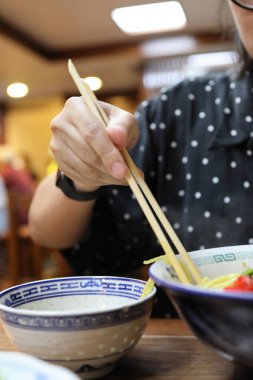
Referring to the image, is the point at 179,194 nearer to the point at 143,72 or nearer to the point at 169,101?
the point at 169,101

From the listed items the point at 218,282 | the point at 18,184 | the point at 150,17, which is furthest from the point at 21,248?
the point at 218,282

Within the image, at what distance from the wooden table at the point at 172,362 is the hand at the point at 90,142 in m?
0.24

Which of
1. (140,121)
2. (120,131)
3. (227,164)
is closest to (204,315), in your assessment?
(120,131)

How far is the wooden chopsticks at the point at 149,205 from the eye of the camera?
65cm

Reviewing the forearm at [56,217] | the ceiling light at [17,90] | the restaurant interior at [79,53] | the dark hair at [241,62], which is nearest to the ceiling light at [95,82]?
the restaurant interior at [79,53]

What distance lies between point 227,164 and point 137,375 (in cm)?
81

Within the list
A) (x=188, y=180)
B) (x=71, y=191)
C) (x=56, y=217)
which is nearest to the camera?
(x=71, y=191)

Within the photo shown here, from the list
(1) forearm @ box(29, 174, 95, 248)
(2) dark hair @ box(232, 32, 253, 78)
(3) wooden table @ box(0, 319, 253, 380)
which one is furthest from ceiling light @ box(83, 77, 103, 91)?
(3) wooden table @ box(0, 319, 253, 380)

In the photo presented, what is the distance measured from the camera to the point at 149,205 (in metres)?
0.74

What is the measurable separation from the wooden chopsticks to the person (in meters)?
0.39

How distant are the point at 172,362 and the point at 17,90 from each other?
8.00 m

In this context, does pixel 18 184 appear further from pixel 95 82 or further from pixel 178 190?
pixel 178 190

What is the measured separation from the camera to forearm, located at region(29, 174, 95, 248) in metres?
1.18

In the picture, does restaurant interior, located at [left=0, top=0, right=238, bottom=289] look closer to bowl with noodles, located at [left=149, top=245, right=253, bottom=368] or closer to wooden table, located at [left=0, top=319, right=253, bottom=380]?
wooden table, located at [left=0, top=319, right=253, bottom=380]
